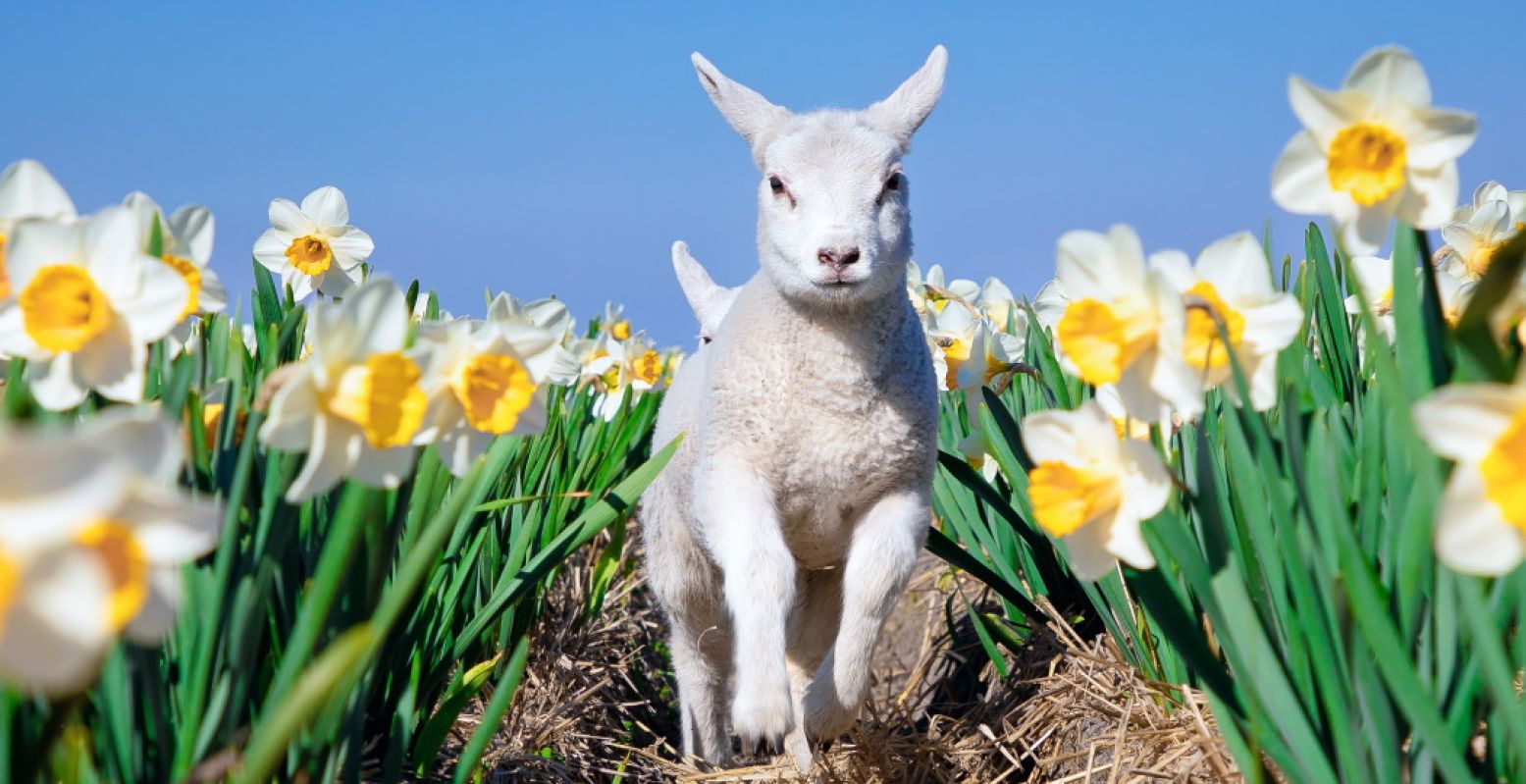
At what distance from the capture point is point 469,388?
188cm

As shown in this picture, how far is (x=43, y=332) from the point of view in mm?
1787

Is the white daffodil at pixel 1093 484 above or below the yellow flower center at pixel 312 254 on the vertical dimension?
below

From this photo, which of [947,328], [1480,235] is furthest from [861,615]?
[1480,235]

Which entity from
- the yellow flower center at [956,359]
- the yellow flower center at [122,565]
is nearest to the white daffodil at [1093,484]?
the yellow flower center at [122,565]

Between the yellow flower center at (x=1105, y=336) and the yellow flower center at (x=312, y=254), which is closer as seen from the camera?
the yellow flower center at (x=1105, y=336)

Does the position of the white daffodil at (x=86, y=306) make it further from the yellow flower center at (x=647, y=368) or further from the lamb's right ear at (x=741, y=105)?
the yellow flower center at (x=647, y=368)

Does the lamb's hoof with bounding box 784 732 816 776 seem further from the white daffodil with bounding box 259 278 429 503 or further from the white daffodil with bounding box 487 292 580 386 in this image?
the white daffodil with bounding box 259 278 429 503

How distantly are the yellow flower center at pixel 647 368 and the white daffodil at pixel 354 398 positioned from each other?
15.3 ft

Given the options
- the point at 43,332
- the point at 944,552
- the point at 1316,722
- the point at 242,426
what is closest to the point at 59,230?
the point at 43,332

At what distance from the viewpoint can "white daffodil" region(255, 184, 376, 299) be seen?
3.78m

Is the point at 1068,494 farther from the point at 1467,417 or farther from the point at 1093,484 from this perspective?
the point at 1467,417

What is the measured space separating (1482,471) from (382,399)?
1.32 m

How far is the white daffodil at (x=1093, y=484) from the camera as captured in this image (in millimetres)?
1854

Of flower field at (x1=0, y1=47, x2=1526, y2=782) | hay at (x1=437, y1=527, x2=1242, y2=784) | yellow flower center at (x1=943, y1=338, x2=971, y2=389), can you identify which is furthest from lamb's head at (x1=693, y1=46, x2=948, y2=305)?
flower field at (x1=0, y1=47, x2=1526, y2=782)
